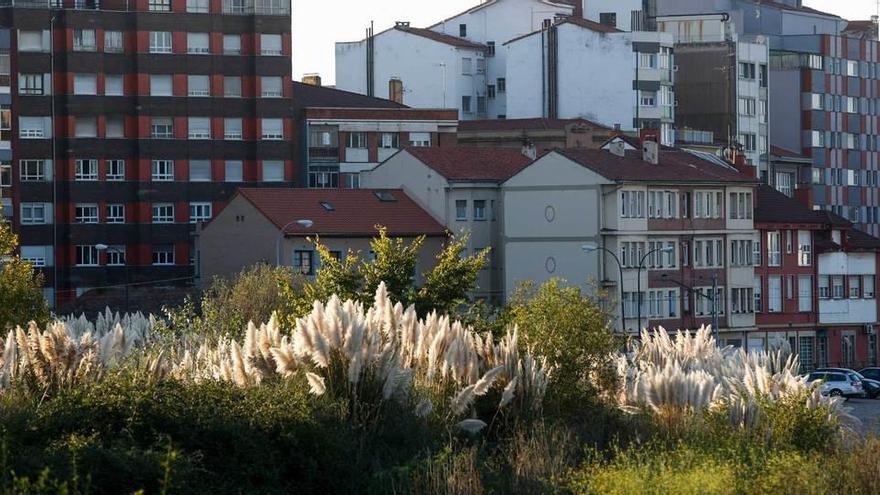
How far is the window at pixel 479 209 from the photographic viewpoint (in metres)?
91.0

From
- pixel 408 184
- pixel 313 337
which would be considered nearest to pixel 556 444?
pixel 313 337

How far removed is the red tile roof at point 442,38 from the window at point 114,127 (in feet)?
79.0

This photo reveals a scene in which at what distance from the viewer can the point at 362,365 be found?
109 ft

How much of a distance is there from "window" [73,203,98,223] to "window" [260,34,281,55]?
1104 centimetres

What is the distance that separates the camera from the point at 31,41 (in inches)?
3858

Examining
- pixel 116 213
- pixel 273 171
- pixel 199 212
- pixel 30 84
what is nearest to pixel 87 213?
pixel 116 213

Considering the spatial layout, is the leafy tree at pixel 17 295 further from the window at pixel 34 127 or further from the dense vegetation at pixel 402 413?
the window at pixel 34 127

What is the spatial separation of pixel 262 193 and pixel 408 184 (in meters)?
7.68

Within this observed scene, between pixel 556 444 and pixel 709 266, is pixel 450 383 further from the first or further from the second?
pixel 709 266

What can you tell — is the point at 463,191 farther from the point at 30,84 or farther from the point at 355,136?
the point at 30,84

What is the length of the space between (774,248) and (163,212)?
95.8 ft

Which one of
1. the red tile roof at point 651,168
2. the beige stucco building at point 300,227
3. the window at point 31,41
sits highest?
the window at point 31,41

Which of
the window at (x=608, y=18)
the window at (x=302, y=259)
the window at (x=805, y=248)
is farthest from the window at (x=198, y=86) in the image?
the window at (x=608, y=18)

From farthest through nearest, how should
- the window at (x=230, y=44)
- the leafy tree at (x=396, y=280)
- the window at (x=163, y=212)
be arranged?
the window at (x=230, y=44)
the window at (x=163, y=212)
the leafy tree at (x=396, y=280)
